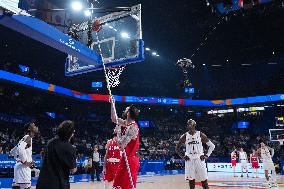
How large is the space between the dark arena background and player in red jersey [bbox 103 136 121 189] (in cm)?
249

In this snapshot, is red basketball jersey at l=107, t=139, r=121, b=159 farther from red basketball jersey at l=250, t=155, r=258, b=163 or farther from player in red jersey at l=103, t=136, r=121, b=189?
red basketball jersey at l=250, t=155, r=258, b=163

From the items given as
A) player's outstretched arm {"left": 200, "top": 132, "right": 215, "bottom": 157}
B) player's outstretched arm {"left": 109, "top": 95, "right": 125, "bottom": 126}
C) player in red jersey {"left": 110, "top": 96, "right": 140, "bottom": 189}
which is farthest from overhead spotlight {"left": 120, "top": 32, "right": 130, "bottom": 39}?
player in red jersey {"left": 110, "top": 96, "right": 140, "bottom": 189}

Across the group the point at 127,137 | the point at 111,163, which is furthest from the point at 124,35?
the point at 127,137

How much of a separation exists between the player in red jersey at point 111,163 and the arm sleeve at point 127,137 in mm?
3194

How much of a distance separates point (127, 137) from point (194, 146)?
359 centimetres

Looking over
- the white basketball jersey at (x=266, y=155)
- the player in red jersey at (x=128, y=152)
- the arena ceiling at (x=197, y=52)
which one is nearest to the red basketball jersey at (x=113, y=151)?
the player in red jersey at (x=128, y=152)

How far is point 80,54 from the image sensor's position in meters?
8.64

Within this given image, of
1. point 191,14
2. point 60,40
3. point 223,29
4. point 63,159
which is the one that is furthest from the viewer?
point 223,29

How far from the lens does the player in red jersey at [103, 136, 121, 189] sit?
8.50 meters

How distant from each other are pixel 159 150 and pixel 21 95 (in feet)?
50.5

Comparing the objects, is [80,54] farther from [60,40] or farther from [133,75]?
[133,75]

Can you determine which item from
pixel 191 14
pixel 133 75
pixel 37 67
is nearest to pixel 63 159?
pixel 191 14

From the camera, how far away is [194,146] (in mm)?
8352

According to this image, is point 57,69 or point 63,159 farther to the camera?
point 57,69
